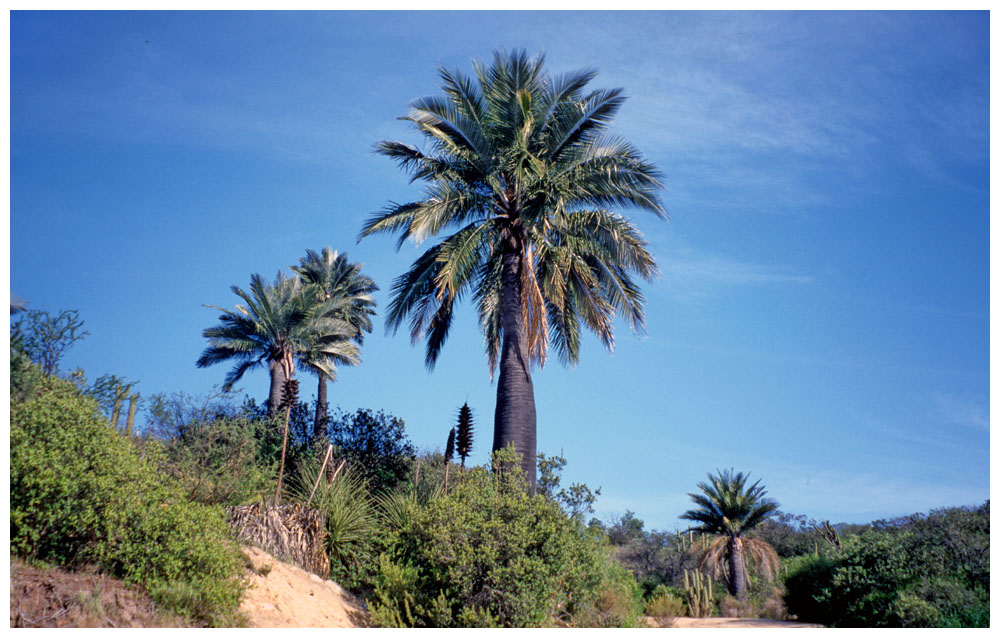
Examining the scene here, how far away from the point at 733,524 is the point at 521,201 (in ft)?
66.9

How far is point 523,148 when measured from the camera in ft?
57.8

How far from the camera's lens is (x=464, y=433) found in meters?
15.5

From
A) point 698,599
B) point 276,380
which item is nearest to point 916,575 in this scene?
point 698,599

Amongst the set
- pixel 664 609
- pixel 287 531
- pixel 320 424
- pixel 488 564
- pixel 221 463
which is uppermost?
pixel 320 424

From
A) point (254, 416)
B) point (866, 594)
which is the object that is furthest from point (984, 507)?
point (254, 416)

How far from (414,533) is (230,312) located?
19.7 metres

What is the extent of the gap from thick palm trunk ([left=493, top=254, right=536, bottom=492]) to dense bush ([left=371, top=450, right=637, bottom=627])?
2928mm

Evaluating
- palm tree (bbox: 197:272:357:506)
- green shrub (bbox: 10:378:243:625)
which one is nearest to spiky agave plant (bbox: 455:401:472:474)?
green shrub (bbox: 10:378:243:625)

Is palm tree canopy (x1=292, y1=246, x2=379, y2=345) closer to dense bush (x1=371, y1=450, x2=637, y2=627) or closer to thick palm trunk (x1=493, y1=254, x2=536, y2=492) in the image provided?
thick palm trunk (x1=493, y1=254, x2=536, y2=492)

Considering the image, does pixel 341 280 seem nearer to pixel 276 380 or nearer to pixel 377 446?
pixel 276 380

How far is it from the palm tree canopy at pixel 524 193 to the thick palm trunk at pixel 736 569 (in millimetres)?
16835

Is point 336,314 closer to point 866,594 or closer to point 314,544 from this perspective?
point 314,544

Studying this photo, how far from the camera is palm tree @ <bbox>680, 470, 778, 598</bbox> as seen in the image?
→ 103 ft

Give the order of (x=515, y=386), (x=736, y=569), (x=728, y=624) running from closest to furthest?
(x=515, y=386) → (x=728, y=624) → (x=736, y=569)
